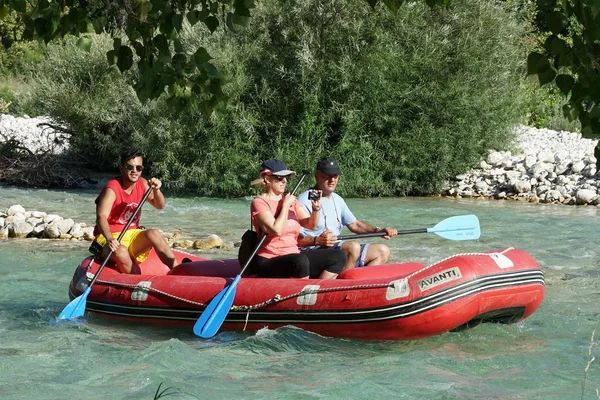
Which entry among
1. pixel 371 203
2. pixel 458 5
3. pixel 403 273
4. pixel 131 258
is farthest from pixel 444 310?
pixel 458 5

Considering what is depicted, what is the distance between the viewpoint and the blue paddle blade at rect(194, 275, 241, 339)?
6002mm

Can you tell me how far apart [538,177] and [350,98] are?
11.3 ft

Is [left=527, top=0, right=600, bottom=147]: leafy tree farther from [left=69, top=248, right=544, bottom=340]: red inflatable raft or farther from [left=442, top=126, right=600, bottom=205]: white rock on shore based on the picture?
[left=442, top=126, right=600, bottom=205]: white rock on shore

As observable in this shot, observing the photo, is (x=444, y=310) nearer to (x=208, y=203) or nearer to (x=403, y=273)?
(x=403, y=273)

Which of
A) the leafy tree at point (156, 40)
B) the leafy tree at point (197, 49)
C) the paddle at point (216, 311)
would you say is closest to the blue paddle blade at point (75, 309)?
the paddle at point (216, 311)

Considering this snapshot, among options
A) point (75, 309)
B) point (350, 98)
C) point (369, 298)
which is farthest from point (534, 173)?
point (75, 309)

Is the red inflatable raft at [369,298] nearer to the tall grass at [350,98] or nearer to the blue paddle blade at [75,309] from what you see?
the blue paddle blade at [75,309]

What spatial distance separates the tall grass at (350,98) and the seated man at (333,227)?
8360 mm

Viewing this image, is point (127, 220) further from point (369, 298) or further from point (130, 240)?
point (369, 298)

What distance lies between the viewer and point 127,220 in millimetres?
7008

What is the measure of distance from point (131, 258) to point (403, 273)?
2109 millimetres

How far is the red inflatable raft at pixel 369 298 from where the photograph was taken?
18.6 ft

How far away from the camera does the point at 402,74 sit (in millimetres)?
15109

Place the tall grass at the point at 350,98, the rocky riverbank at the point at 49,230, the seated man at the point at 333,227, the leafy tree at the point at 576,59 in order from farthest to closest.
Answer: the tall grass at the point at 350,98
the rocky riverbank at the point at 49,230
the seated man at the point at 333,227
the leafy tree at the point at 576,59
